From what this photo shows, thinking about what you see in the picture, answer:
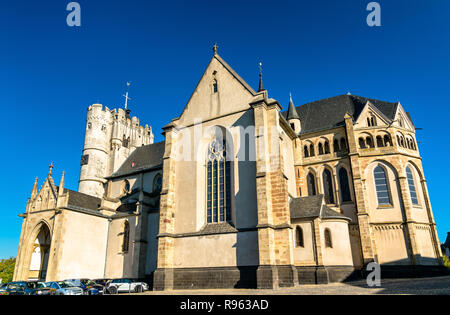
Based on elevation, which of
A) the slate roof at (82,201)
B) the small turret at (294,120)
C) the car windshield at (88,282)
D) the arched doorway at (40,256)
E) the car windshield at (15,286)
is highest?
the small turret at (294,120)

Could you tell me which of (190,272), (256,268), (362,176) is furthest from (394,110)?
(190,272)

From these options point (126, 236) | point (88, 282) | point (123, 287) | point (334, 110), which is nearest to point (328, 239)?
point (123, 287)

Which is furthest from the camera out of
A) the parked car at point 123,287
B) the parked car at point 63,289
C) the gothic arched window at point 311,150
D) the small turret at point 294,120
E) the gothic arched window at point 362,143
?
the small turret at point 294,120

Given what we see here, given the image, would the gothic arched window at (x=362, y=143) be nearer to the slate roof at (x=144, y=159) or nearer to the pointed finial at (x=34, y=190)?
the slate roof at (x=144, y=159)

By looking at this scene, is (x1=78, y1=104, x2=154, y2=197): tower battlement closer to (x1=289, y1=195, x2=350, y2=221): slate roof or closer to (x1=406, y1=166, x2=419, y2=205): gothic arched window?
(x1=289, y1=195, x2=350, y2=221): slate roof

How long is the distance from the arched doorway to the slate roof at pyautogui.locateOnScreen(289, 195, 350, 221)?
24811 millimetres

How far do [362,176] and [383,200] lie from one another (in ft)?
9.30

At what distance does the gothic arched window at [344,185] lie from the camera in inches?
1142

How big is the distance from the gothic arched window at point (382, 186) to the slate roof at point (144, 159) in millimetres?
22254

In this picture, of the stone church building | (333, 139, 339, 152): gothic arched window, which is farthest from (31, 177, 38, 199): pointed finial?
(333, 139, 339, 152): gothic arched window

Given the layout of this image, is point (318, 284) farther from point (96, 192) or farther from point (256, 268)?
point (96, 192)

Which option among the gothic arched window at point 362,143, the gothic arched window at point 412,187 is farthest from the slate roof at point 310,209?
the gothic arched window at point 362,143

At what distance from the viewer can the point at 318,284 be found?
66.7ft

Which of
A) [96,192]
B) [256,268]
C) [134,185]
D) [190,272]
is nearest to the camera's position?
[256,268]
